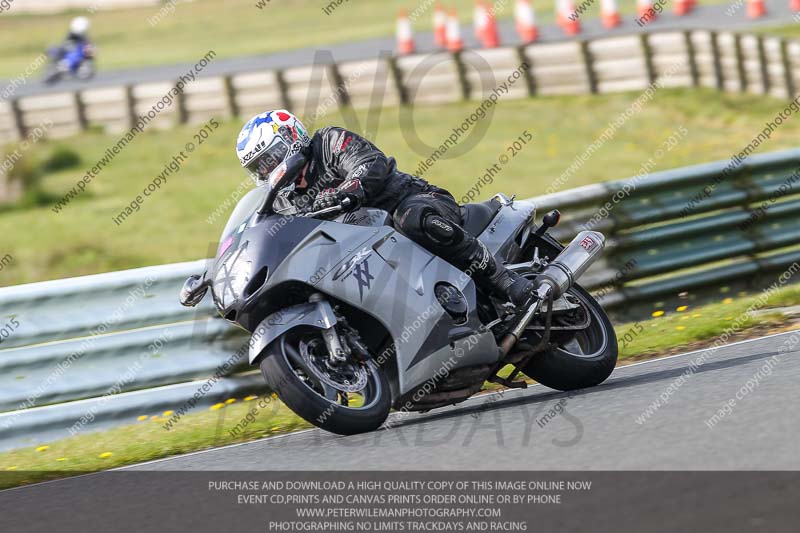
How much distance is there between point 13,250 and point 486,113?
776 cm

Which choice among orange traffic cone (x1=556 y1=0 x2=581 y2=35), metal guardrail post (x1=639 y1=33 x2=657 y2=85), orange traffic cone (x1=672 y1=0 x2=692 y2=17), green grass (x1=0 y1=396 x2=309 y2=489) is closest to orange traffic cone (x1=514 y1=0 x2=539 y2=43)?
orange traffic cone (x1=556 y1=0 x2=581 y2=35)

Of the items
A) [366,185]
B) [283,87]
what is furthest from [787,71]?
[366,185]

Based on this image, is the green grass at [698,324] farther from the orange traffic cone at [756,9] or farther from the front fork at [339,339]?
the orange traffic cone at [756,9]

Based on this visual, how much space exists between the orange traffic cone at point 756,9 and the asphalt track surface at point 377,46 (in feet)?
0.43

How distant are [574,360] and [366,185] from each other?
1504mm

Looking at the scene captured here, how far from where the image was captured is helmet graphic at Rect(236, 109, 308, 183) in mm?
6352

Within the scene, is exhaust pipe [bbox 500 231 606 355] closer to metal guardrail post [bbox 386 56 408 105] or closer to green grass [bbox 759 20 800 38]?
metal guardrail post [bbox 386 56 408 105]

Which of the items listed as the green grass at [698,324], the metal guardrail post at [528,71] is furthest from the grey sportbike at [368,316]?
the metal guardrail post at [528,71]
